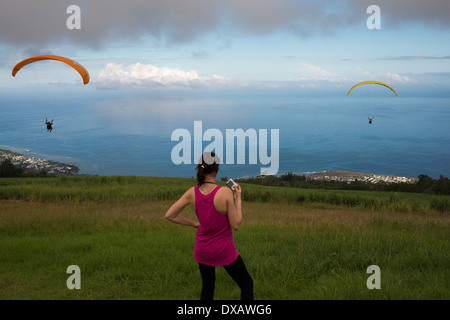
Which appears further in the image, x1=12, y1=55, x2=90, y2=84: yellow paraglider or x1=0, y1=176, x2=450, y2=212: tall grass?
x1=0, y1=176, x2=450, y2=212: tall grass

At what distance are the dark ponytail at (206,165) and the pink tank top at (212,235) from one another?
19 centimetres

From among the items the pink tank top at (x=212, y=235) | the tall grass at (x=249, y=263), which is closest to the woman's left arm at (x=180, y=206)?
the pink tank top at (x=212, y=235)

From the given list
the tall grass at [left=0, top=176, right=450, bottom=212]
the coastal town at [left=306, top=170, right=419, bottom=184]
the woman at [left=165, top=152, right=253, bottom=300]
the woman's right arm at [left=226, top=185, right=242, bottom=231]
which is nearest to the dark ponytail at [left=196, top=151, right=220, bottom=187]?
the woman at [left=165, top=152, right=253, bottom=300]

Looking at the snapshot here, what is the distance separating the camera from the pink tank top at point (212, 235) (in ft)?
14.6

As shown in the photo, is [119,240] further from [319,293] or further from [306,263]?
[319,293]

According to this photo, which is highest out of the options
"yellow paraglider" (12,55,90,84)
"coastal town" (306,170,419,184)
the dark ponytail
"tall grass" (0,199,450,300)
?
"yellow paraglider" (12,55,90,84)

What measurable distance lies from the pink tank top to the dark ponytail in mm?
186

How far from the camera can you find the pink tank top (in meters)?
4.45

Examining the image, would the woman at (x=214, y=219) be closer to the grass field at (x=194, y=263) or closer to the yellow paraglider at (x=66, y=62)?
the grass field at (x=194, y=263)

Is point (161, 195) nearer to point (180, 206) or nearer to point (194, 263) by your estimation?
point (194, 263)

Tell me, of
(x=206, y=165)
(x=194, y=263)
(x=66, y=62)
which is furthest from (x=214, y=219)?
(x=66, y=62)

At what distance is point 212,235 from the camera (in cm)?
455

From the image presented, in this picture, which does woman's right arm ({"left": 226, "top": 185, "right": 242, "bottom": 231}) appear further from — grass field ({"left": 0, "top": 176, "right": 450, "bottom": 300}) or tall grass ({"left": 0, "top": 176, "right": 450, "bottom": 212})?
tall grass ({"left": 0, "top": 176, "right": 450, "bottom": 212})
